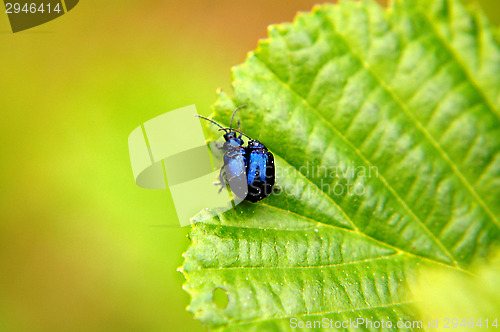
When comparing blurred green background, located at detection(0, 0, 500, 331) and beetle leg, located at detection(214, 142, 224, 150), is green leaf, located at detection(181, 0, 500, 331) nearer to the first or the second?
beetle leg, located at detection(214, 142, 224, 150)

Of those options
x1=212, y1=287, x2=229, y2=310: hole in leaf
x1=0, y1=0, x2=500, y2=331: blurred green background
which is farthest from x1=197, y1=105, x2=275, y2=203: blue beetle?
x1=0, y1=0, x2=500, y2=331: blurred green background

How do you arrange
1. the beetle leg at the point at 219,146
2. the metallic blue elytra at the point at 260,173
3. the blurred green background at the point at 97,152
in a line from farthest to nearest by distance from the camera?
the blurred green background at the point at 97,152
the beetle leg at the point at 219,146
the metallic blue elytra at the point at 260,173

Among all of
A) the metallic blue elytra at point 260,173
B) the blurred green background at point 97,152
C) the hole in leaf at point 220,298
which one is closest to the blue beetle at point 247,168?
the metallic blue elytra at point 260,173

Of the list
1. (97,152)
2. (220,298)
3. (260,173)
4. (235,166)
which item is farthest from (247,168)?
(97,152)

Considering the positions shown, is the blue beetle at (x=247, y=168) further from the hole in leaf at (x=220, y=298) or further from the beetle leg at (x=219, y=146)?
the hole in leaf at (x=220, y=298)

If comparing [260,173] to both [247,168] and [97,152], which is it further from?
[97,152]

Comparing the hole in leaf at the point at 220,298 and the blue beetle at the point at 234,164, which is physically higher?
the blue beetle at the point at 234,164
